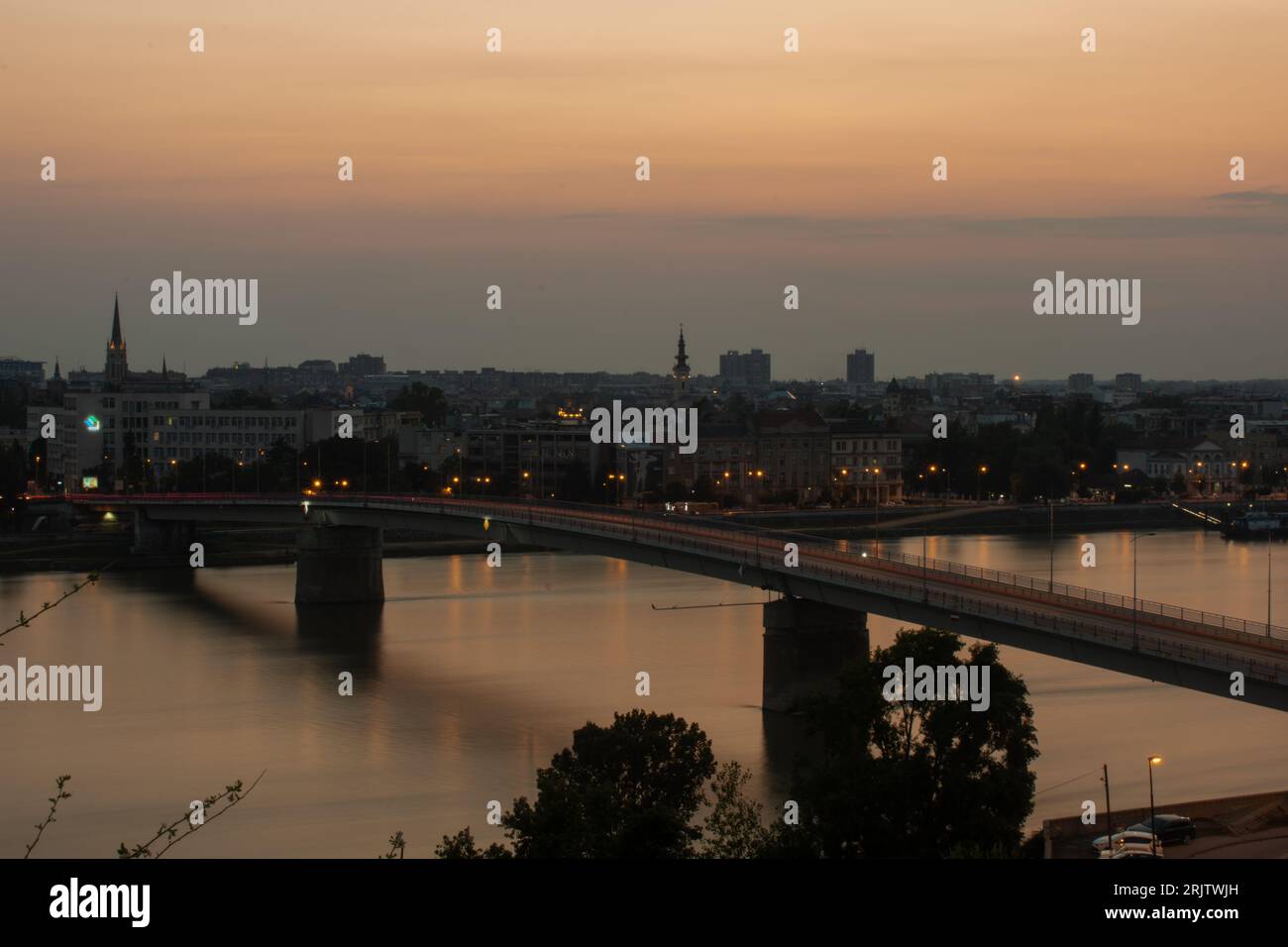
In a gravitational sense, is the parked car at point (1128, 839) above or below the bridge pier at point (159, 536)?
below

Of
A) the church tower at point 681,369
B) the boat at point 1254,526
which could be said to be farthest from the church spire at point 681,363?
the boat at point 1254,526

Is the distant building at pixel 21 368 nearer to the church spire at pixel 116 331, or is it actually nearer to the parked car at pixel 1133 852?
the church spire at pixel 116 331

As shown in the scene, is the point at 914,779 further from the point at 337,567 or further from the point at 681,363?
the point at 681,363

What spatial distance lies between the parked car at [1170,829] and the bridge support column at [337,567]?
23558 mm

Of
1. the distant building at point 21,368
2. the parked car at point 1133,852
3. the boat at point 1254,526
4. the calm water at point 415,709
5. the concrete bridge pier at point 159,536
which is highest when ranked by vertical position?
the distant building at point 21,368

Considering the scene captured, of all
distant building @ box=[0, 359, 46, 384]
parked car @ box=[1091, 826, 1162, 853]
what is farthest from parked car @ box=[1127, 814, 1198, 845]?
distant building @ box=[0, 359, 46, 384]

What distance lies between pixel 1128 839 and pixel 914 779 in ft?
5.53

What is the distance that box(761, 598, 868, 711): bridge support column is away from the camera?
2255cm

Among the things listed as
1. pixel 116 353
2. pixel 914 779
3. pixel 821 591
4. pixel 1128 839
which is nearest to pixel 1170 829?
pixel 1128 839

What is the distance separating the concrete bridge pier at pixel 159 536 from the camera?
45250 millimetres

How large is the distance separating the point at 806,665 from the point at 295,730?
670 cm

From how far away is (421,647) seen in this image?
94.0 ft
